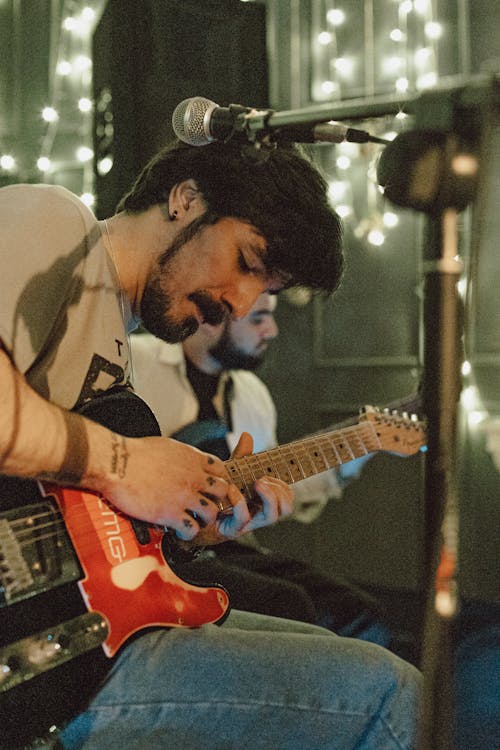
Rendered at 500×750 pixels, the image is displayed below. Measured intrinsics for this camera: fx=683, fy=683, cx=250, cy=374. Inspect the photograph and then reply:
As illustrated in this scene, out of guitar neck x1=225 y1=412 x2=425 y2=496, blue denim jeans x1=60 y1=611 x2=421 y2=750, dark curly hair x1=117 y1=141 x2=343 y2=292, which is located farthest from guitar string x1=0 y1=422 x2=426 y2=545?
dark curly hair x1=117 y1=141 x2=343 y2=292

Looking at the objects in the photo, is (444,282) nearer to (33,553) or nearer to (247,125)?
(247,125)

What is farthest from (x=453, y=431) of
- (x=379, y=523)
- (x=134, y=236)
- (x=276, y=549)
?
(x=276, y=549)

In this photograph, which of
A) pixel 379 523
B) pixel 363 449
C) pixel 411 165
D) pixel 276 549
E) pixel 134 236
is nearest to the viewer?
pixel 411 165

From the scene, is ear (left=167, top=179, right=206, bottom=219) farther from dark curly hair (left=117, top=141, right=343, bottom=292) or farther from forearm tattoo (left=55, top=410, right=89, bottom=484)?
forearm tattoo (left=55, top=410, right=89, bottom=484)

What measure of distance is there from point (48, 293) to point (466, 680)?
2.27 m

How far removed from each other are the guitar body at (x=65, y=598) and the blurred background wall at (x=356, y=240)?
8.80 ft

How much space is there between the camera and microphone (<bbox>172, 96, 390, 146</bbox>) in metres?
1.03

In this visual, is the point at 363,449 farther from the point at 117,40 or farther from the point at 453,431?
the point at 117,40

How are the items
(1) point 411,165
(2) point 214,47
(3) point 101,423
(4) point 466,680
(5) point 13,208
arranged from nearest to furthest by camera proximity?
(1) point 411,165, (5) point 13,208, (3) point 101,423, (4) point 466,680, (2) point 214,47

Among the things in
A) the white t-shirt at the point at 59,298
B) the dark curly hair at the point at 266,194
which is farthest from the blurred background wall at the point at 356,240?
the white t-shirt at the point at 59,298

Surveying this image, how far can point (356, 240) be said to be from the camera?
4.26m

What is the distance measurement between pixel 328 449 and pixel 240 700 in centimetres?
85

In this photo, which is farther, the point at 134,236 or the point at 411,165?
the point at 134,236

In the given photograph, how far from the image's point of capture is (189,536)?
4.57 feet
